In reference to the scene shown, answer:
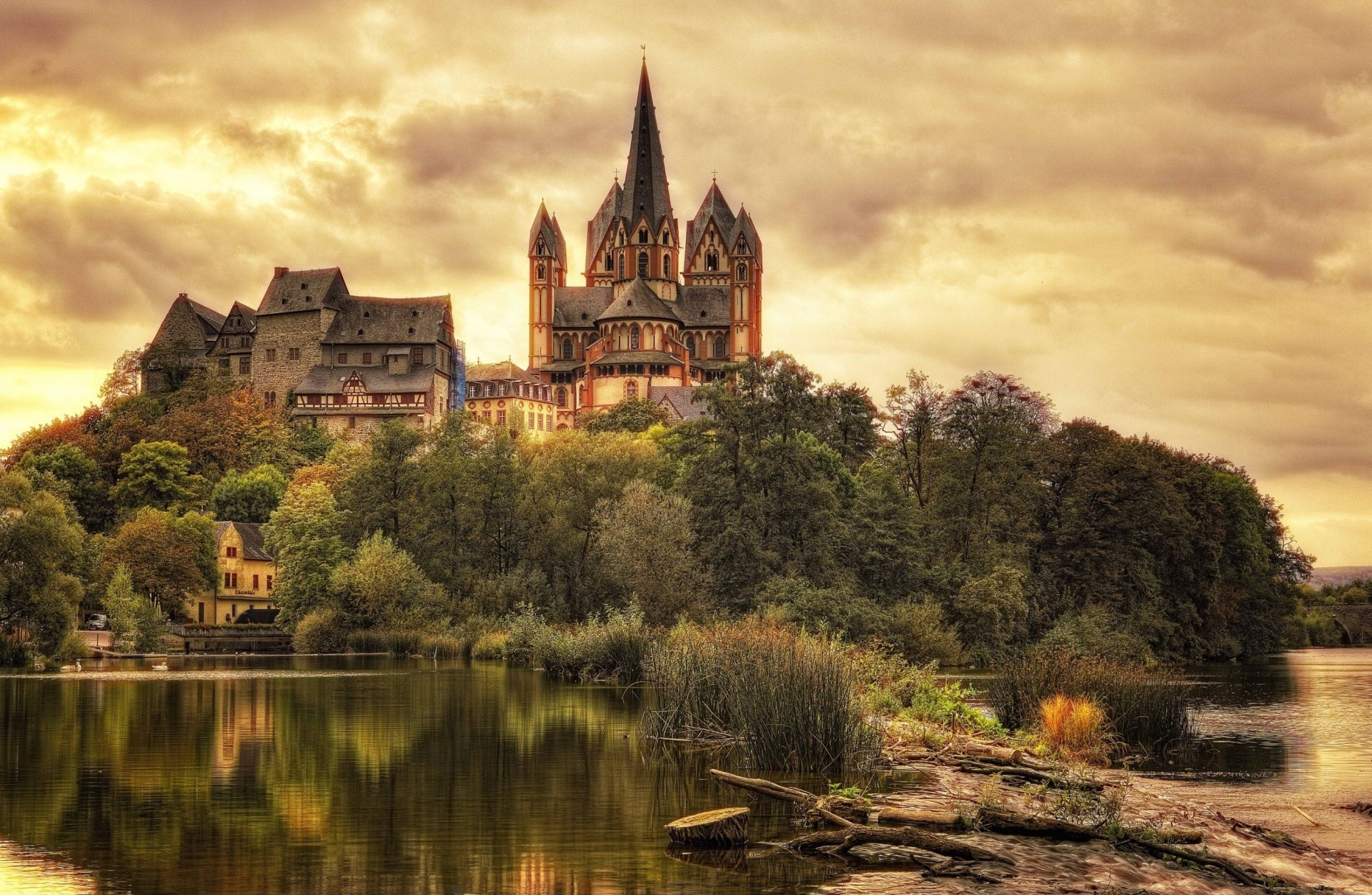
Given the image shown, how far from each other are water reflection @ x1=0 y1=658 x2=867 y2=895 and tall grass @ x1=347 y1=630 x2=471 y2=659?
25440 millimetres

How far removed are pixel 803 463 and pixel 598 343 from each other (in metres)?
110

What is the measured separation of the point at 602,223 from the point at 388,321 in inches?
1938

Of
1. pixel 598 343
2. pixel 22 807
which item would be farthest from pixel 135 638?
pixel 598 343

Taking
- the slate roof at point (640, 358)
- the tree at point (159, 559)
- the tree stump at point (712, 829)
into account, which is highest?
the slate roof at point (640, 358)

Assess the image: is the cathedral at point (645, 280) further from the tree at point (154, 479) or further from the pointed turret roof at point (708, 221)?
the tree at point (154, 479)

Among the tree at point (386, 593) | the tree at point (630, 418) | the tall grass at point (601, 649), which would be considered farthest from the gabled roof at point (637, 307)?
the tall grass at point (601, 649)

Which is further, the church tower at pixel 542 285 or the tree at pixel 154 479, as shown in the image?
the church tower at pixel 542 285

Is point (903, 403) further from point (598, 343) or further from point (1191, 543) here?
point (598, 343)

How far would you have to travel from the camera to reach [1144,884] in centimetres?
1414

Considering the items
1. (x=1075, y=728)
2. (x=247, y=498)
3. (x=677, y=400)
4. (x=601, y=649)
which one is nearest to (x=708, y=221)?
(x=677, y=400)

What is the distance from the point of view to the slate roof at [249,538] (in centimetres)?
9606

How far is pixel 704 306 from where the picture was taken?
175625 mm

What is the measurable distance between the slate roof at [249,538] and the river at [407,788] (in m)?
58.9

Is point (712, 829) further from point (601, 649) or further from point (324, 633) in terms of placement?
point (324, 633)
